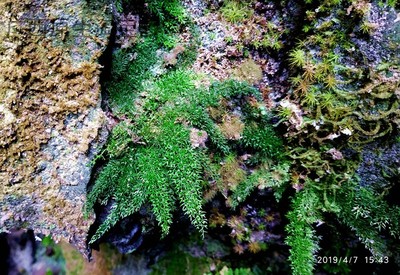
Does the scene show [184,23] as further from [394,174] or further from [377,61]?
[394,174]

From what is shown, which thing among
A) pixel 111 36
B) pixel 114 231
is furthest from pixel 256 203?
pixel 111 36

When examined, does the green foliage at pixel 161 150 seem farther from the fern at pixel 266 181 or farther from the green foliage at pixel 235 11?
the green foliage at pixel 235 11

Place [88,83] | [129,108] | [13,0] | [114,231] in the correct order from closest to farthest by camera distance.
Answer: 1. [13,0]
2. [88,83]
3. [129,108]
4. [114,231]

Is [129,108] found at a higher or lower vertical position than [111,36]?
lower

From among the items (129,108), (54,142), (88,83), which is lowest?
(54,142)

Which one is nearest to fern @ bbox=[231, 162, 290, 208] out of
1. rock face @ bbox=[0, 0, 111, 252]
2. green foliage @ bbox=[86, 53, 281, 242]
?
green foliage @ bbox=[86, 53, 281, 242]
